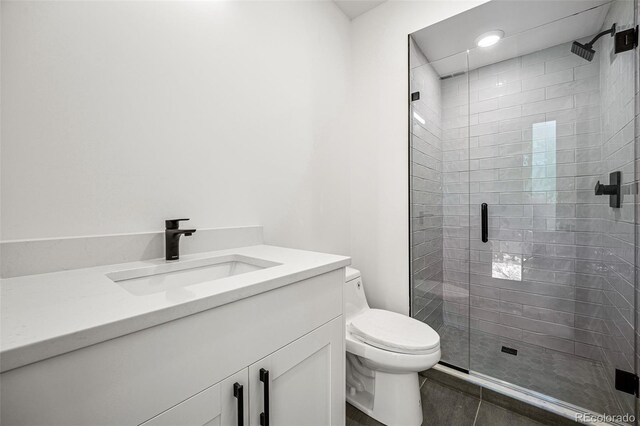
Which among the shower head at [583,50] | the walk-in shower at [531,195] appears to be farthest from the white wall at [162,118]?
the shower head at [583,50]

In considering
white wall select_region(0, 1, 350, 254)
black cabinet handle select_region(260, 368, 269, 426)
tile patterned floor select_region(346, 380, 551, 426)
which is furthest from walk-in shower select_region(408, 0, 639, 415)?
black cabinet handle select_region(260, 368, 269, 426)

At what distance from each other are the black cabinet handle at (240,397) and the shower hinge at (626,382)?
5.67 ft

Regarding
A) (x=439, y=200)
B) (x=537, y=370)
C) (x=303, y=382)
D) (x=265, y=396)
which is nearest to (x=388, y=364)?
(x=303, y=382)

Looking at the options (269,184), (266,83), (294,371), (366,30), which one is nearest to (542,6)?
(366,30)

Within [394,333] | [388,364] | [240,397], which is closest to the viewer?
[240,397]

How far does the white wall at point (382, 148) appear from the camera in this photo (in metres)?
1.90

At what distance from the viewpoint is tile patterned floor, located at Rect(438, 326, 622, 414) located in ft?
4.78

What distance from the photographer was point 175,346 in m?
0.58

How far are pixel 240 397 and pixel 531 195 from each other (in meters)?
2.03

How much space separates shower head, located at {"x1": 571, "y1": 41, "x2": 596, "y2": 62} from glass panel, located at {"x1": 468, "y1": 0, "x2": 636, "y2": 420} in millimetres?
27

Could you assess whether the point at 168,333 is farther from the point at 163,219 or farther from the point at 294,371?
the point at 163,219

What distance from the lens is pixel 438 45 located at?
1950 mm

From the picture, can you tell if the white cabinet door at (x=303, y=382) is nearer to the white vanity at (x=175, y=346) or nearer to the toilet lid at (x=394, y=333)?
the white vanity at (x=175, y=346)

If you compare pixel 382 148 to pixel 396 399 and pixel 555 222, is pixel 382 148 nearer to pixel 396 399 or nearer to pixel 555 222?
pixel 555 222
